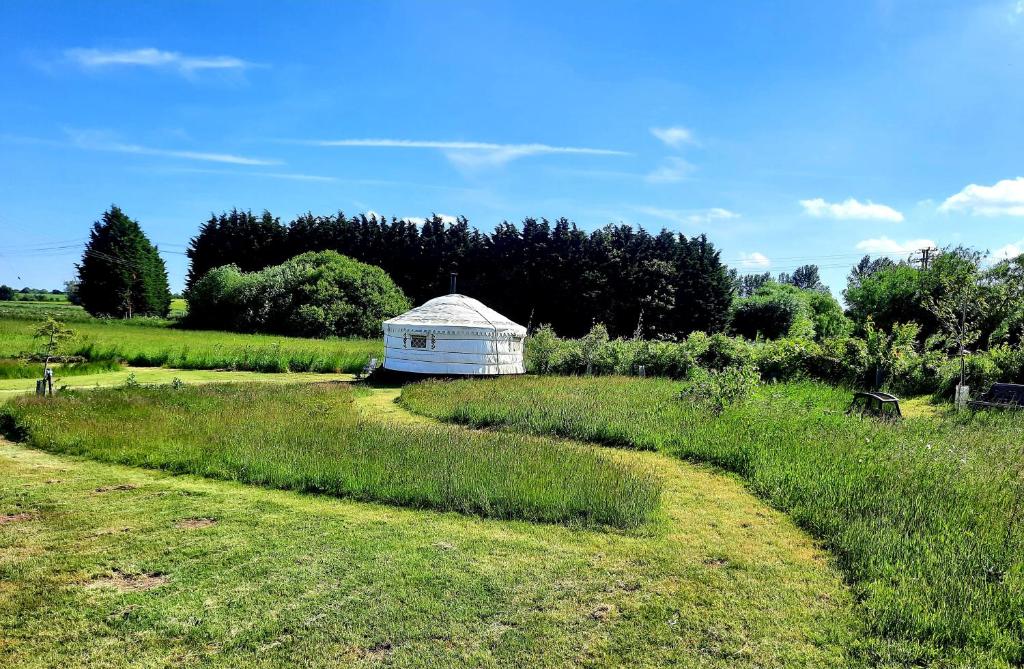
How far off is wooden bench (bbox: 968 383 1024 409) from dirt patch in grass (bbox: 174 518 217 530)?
12.1 m

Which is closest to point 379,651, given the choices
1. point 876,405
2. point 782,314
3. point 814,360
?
point 876,405

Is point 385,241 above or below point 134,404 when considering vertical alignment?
above

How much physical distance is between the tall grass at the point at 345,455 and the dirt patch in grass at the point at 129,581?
2.07 metres

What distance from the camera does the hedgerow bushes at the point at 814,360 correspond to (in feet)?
42.5

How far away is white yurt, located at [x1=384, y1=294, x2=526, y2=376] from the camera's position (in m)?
16.8

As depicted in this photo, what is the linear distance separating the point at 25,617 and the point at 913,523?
632 centimetres

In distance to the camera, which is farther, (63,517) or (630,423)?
(630,423)

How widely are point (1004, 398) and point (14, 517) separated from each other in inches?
577

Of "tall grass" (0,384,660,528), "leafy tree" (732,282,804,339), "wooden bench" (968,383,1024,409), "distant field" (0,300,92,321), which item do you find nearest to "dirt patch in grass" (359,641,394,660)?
"tall grass" (0,384,660,528)

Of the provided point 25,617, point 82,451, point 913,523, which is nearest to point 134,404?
point 82,451

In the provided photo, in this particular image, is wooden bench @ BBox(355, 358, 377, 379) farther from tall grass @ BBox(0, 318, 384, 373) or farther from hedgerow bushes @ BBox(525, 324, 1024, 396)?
hedgerow bushes @ BBox(525, 324, 1024, 396)

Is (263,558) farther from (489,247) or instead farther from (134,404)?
(489,247)

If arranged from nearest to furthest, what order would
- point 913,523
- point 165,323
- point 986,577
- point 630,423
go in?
point 986,577, point 913,523, point 630,423, point 165,323

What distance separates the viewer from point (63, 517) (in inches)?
203
